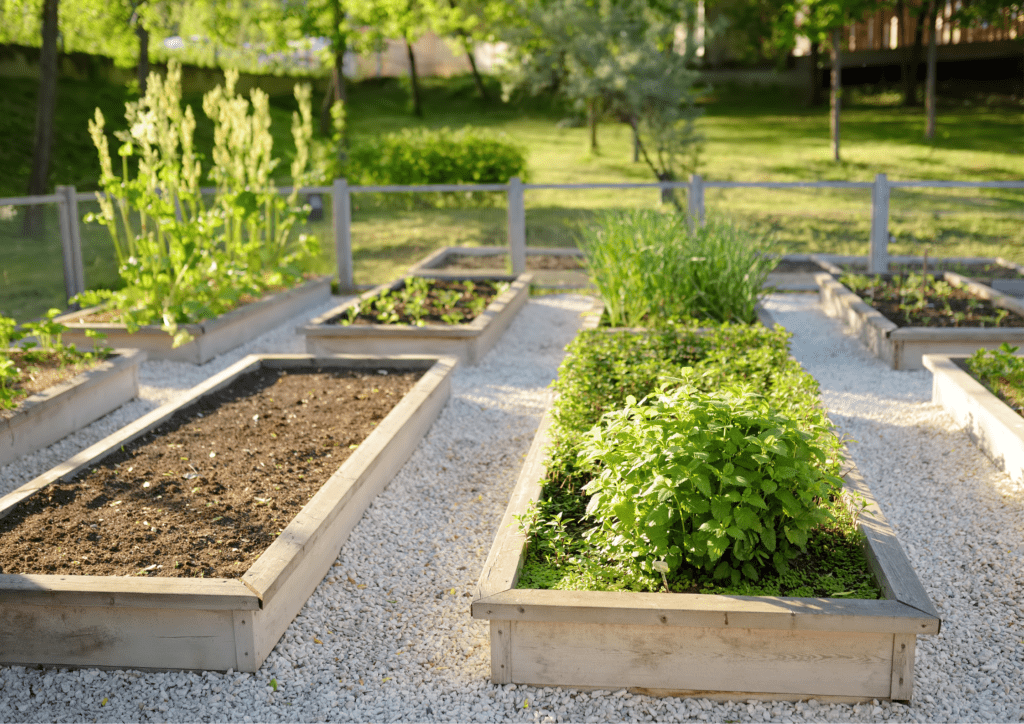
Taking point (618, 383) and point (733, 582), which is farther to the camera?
point (618, 383)

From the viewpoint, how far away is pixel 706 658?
8.93 feet

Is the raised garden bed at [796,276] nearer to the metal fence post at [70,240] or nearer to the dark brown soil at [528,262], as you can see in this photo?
the dark brown soil at [528,262]

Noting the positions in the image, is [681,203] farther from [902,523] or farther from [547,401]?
[902,523]

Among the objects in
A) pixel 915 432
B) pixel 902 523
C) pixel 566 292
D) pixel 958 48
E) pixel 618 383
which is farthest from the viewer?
pixel 958 48

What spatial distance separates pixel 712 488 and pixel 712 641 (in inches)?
17.9

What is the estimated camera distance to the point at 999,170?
17.6m

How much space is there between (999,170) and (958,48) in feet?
34.3

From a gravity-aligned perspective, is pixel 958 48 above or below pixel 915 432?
above

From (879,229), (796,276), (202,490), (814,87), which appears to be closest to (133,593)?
(202,490)

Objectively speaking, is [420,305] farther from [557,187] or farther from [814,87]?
[814,87]

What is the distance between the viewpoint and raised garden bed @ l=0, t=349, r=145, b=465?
4777mm

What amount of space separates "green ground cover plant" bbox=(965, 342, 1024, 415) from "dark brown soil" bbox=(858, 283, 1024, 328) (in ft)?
4.63

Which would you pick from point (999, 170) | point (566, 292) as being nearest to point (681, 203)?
point (566, 292)

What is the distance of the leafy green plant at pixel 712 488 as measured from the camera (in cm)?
274
